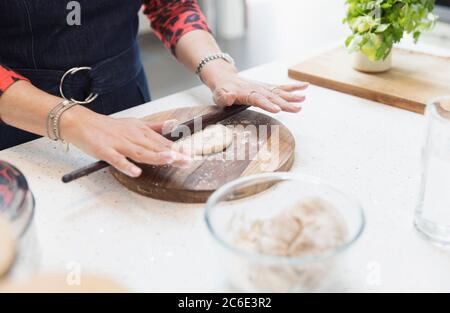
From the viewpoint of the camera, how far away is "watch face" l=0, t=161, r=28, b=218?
0.60 metres

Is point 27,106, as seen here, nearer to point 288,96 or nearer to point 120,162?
point 120,162

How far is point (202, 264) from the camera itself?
26.2 inches

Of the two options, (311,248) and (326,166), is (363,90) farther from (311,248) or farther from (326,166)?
(311,248)

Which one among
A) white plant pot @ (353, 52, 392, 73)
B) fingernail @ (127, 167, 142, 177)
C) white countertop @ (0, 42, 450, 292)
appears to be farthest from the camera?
white plant pot @ (353, 52, 392, 73)

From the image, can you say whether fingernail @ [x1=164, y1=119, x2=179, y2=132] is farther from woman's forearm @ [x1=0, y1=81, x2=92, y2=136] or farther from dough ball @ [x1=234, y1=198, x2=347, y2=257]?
dough ball @ [x1=234, y1=198, x2=347, y2=257]

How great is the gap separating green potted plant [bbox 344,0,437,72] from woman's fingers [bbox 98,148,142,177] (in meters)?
0.63

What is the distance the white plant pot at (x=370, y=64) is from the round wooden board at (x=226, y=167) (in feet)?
1.17

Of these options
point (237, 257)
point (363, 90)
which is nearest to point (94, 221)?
point (237, 257)

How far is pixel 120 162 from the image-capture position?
2.59ft

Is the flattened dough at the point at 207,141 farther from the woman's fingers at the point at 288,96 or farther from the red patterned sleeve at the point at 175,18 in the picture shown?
the red patterned sleeve at the point at 175,18

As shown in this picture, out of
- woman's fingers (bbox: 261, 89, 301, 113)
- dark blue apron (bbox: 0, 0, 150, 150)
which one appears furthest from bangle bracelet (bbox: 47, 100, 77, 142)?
woman's fingers (bbox: 261, 89, 301, 113)

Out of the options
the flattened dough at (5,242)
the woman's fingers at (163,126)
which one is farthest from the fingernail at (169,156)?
the flattened dough at (5,242)

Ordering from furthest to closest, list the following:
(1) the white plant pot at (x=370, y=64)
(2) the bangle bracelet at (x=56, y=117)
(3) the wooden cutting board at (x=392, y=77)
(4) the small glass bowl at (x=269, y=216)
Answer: (1) the white plant pot at (x=370, y=64) → (3) the wooden cutting board at (x=392, y=77) → (2) the bangle bracelet at (x=56, y=117) → (4) the small glass bowl at (x=269, y=216)

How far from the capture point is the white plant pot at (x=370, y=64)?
3.99 feet
